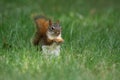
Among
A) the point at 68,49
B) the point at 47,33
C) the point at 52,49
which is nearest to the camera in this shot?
the point at 52,49

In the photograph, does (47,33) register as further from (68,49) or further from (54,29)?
(68,49)

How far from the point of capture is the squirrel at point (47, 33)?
22.3 feet

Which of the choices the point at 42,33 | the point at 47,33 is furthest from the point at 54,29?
the point at 42,33

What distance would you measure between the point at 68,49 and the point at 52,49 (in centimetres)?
33

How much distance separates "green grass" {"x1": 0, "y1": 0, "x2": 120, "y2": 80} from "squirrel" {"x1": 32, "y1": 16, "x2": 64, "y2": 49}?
15cm

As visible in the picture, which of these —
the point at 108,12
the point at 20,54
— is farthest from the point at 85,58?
the point at 108,12

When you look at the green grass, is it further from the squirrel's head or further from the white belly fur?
the squirrel's head

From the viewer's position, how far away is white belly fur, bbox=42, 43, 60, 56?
6727 mm

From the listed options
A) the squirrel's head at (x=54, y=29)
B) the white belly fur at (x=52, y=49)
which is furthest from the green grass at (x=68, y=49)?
the squirrel's head at (x=54, y=29)

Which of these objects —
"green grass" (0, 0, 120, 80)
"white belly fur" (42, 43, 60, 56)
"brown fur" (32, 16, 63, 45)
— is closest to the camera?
"green grass" (0, 0, 120, 80)

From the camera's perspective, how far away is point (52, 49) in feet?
22.2

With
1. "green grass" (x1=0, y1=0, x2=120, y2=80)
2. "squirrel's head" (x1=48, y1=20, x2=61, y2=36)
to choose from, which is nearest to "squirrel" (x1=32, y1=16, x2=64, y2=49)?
"squirrel's head" (x1=48, y1=20, x2=61, y2=36)

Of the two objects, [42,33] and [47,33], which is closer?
[47,33]

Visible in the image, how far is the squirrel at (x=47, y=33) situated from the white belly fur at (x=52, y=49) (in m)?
0.04
